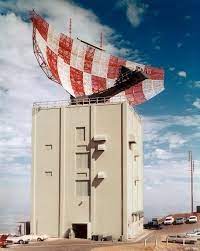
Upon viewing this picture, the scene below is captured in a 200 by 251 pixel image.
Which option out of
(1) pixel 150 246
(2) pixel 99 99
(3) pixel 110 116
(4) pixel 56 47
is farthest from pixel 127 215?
(4) pixel 56 47

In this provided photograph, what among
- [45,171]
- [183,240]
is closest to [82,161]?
[45,171]

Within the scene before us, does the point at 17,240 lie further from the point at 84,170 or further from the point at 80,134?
the point at 80,134

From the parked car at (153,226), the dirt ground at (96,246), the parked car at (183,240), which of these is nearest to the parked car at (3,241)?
the dirt ground at (96,246)

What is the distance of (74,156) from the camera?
186ft

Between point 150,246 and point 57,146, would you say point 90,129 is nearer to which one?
point 57,146

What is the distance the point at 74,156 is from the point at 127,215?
889 cm

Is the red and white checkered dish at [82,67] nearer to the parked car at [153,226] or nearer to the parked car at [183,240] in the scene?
the parked car at [153,226]

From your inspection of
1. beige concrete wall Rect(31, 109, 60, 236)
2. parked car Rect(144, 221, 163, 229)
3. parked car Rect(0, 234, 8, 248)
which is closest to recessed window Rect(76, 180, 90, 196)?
beige concrete wall Rect(31, 109, 60, 236)

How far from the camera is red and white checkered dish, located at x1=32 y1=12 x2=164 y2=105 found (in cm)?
5691

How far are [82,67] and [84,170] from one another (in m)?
13.8

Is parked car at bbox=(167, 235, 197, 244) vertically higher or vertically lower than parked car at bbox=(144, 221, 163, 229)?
higher

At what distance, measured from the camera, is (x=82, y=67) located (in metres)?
62.6

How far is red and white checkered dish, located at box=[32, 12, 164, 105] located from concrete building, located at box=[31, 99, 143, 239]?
4.22 meters

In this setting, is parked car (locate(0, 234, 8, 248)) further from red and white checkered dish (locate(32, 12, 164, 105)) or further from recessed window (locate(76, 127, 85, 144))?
red and white checkered dish (locate(32, 12, 164, 105))
